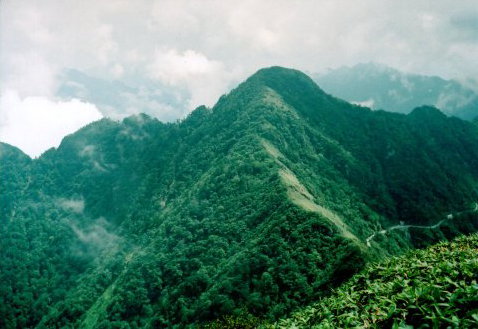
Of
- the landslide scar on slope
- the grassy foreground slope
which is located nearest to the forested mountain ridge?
the landslide scar on slope

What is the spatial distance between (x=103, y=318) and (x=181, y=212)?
41068mm

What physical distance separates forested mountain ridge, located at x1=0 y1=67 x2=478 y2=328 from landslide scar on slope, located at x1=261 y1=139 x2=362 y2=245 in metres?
0.94

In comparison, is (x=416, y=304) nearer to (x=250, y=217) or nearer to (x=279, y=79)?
(x=250, y=217)

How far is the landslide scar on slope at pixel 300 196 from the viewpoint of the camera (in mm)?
85944

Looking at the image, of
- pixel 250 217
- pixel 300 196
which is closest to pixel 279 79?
pixel 300 196

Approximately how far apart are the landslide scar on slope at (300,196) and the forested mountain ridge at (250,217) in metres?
0.94

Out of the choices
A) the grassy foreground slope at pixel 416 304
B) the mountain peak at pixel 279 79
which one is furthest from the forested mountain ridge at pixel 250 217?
the grassy foreground slope at pixel 416 304

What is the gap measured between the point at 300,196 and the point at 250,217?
14884 millimetres

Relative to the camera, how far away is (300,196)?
101 m

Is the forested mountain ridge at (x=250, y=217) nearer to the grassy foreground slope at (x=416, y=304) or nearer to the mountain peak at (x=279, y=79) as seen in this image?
the mountain peak at (x=279, y=79)

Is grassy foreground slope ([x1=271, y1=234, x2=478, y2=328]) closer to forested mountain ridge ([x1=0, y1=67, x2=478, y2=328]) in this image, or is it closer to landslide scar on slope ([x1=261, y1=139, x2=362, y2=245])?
forested mountain ridge ([x1=0, y1=67, x2=478, y2=328])

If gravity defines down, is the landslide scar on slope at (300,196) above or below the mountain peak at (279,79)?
below

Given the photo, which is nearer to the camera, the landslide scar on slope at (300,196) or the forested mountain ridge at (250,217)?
the forested mountain ridge at (250,217)

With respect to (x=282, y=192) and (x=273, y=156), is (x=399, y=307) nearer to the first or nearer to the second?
(x=282, y=192)
